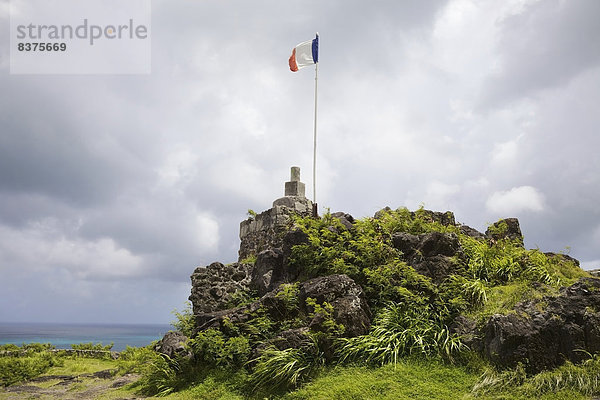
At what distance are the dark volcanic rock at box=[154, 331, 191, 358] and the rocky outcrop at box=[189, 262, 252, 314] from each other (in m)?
1.32

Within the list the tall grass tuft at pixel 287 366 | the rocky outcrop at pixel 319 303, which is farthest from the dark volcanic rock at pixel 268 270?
the tall grass tuft at pixel 287 366

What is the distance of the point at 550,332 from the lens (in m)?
7.25

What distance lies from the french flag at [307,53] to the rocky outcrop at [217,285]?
34.1 feet

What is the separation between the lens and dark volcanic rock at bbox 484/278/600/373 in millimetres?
7035

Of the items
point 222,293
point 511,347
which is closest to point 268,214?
point 222,293

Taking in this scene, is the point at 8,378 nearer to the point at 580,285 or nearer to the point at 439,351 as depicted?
the point at 439,351

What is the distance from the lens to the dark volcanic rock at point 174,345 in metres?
10.9

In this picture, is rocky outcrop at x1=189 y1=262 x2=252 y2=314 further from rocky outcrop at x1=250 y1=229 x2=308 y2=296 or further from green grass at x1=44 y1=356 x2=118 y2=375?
green grass at x1=44 y1=356 x2=118 y2=375

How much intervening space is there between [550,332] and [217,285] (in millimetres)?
9246

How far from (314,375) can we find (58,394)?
Answer: 8074mm

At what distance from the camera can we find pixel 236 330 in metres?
9.95

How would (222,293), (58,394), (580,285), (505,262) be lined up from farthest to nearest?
(222,293) < (58,394) < (505,262) < (580,285)

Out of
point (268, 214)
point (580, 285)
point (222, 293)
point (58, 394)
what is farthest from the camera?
point (268, 214)

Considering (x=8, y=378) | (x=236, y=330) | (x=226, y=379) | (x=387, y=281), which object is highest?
(x=387, y=281)
